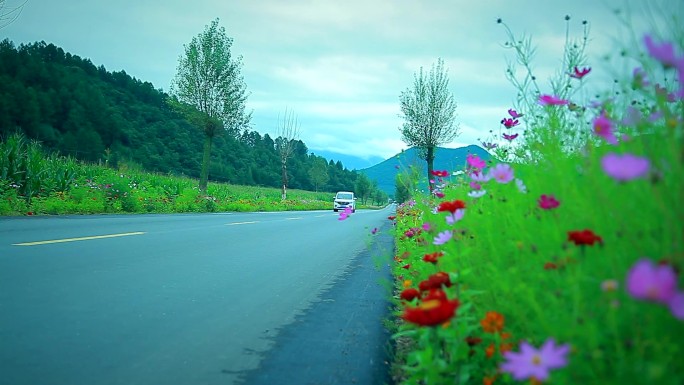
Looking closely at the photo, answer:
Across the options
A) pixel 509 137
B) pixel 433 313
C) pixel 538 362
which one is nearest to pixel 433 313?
pixel 433 313

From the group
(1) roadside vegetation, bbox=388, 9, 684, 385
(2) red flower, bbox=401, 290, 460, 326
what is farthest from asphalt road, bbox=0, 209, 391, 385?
(2) red flower, bbox=401, 290, 460, 326

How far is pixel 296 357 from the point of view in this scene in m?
3.08

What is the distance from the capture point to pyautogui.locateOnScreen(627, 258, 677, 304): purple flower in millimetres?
918

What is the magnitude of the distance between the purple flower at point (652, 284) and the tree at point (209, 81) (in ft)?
103

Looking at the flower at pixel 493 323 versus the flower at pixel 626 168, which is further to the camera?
the flower at pixel 493 323

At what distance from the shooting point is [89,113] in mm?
54156

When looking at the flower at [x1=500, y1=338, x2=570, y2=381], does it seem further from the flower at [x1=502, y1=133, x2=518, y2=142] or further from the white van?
the white van

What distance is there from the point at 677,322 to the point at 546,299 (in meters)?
0.53

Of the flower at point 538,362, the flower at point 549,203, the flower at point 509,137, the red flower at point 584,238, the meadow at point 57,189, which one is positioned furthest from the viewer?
the meadow at point 57,189

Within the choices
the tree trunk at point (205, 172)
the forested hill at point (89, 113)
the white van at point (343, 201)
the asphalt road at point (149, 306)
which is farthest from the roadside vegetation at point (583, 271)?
the forested hill at point (89, 113)

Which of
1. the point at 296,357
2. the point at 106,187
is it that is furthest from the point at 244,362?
the point at 106,187

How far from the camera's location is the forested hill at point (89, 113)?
48312 millimetres

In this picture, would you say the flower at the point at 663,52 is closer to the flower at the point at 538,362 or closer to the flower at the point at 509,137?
A: the flower at the point at 538,362

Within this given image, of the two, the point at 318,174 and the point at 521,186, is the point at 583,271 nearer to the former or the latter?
the point at 521,186
